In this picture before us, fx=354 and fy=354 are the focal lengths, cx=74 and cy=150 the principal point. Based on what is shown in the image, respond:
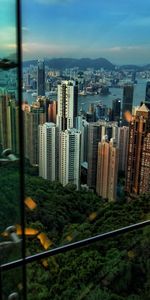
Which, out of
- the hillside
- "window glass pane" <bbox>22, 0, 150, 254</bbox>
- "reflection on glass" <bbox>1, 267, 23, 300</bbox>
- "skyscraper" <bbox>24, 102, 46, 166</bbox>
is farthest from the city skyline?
"reflection on glass" <bbox>1, 267, 23, 300</bbox>

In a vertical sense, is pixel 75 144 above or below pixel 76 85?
below

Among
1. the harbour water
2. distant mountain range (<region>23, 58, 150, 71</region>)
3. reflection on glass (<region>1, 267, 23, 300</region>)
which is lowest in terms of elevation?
reflection on glass (<region>1, 267, 23, 300</region>)

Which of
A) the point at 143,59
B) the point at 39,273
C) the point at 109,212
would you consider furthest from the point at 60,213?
the point at 143,59

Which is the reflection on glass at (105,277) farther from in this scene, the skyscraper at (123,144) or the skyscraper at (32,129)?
the skyscraper at (123,144)

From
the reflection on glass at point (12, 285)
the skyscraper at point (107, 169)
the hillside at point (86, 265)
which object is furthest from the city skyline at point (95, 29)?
the reflection on glass at point (12, 285)

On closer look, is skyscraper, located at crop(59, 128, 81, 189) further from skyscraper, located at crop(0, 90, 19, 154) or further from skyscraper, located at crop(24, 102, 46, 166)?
skyscraper, located at crop(0, 90, 19, 154)

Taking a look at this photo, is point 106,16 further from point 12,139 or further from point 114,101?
point 12,139

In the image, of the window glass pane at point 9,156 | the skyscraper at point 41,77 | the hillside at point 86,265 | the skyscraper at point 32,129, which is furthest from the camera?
the skyscraper at point 41,77

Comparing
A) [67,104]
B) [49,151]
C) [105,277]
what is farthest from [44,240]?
[67,104]
